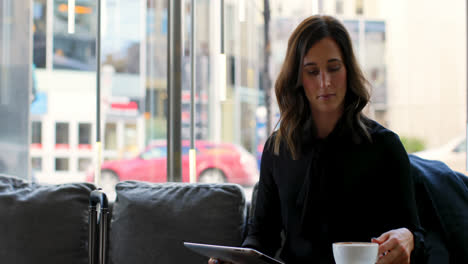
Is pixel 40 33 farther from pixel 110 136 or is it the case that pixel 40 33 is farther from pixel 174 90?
pixel 174 90

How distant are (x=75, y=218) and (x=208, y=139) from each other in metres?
2.14

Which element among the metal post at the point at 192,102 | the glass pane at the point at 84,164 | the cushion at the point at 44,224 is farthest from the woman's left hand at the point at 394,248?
the glass pane at the point at 84,164

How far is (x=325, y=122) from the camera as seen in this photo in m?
1.62

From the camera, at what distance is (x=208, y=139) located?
4.20 meters

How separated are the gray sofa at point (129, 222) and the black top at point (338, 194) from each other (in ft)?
1.28

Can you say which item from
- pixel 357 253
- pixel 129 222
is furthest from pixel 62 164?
pixel 357 253

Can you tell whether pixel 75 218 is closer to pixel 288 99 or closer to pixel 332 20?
pixel 288 99

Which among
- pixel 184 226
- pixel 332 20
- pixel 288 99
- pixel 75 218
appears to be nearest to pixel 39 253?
pixel 75 218

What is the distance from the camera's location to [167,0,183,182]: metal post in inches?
108

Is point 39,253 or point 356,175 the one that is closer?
point 356,175

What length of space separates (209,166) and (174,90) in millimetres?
1165

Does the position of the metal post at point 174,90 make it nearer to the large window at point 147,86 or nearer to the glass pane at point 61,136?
the large window at point 147,86

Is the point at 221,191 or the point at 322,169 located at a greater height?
the point at 322,169

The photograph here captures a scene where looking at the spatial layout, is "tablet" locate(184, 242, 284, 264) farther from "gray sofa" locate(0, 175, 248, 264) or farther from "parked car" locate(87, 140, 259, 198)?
"parked car" locate(87, 140, 259, 198)
